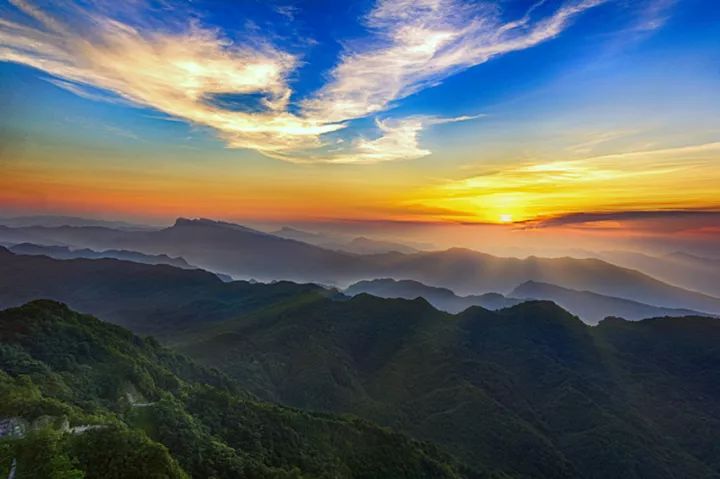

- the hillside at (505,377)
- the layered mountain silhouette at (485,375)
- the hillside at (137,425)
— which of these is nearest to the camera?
the hillside at (137,425)

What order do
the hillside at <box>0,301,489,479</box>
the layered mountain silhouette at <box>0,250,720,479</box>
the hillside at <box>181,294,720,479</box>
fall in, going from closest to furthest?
the hillside at <box>0,301,489,479</box>, the layered mountain silhouette at <box>0,250,720,479</box>, the hillside at <box>181,294,720,479</box>

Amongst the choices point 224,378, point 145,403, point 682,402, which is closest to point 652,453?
point 682,402

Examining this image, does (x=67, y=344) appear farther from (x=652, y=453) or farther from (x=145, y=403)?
(x=652, y=453)

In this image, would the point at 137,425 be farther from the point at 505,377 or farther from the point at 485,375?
the point at 505,377

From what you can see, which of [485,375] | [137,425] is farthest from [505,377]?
[137,425]

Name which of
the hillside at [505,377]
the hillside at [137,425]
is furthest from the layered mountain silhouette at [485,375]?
the hillside at [137,425]

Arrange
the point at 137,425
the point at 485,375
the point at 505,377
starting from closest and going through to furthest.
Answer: the point at 137,425 → the point at 485,375 → the point at 505,377

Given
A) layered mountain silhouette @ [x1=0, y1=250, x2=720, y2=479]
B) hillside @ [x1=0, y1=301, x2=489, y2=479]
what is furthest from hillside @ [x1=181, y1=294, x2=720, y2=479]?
hillside @ [x1=0, y1=301, x2=489, y2=479]

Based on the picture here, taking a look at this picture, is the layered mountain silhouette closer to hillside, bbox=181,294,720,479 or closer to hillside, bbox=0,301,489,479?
hillside, bbox=181,294,720,479

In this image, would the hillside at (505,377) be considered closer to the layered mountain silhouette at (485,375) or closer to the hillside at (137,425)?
the layered mountain silhouette at (485,375)
